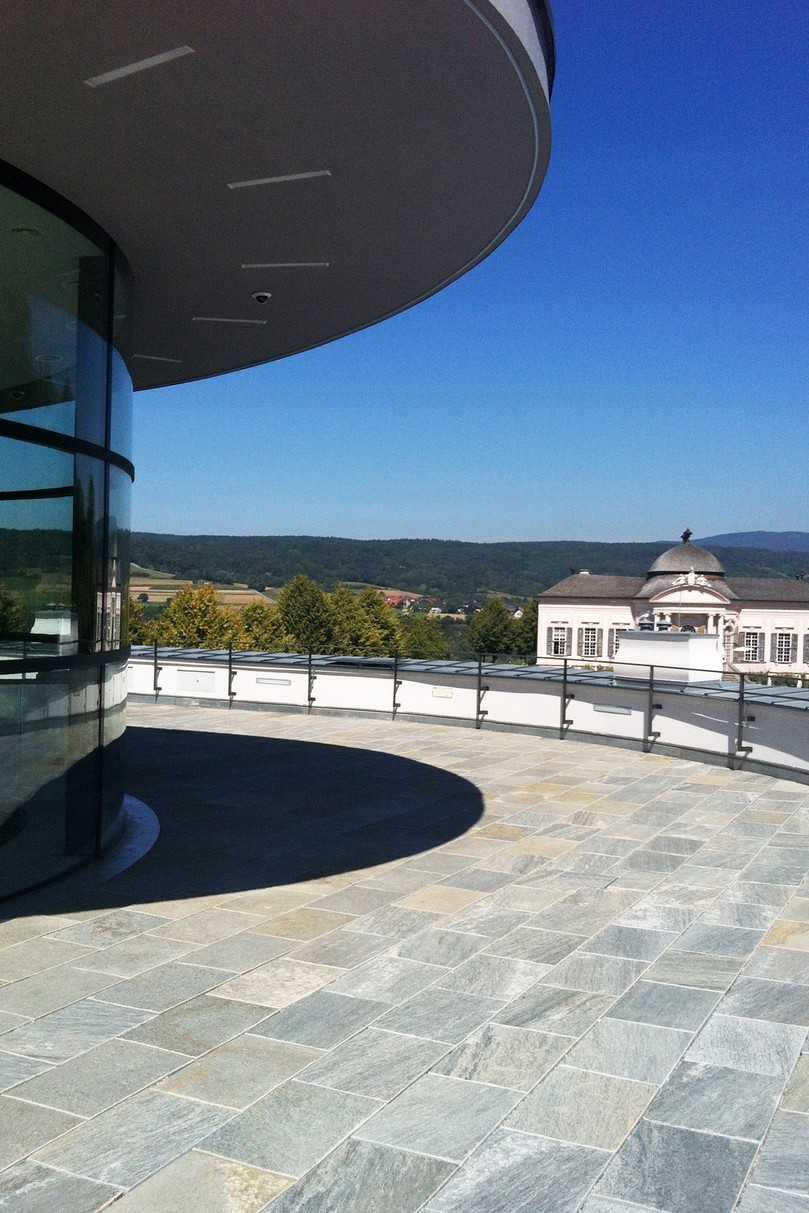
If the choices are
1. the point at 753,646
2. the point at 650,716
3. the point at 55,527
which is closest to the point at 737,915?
the point at 55,527

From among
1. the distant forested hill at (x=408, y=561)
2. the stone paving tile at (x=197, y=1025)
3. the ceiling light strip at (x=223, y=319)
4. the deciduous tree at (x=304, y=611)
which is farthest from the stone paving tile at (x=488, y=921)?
the distant forested hill at (x=408, y=561)

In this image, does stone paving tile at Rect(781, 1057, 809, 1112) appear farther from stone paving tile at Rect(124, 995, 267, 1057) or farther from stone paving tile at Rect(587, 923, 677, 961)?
stone paving tile at Rect(124, 995, 267, 1057)

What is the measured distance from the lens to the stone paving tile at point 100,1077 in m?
3.40

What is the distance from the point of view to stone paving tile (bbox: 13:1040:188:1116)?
3401 millimetres

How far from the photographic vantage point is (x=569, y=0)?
4828 millimetres

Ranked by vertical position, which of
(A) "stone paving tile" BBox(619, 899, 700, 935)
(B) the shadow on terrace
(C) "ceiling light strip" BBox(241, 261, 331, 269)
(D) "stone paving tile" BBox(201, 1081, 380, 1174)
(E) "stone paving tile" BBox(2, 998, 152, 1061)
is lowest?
(B) the shadow on terrace

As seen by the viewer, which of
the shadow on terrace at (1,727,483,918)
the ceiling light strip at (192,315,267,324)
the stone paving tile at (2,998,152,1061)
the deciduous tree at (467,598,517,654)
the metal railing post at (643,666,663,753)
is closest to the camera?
the stone paving tile at (2,998,152,1061)

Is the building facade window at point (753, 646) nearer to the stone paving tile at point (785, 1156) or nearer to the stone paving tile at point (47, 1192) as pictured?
the stone paving tile at point (785, 1156)

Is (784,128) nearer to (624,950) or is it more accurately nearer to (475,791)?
(475,791)

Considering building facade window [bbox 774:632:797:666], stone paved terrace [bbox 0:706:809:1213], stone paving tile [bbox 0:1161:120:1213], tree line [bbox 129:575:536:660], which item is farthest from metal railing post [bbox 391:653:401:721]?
building facade window [bbox 774:632:797:666]

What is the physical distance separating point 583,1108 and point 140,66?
4258mm

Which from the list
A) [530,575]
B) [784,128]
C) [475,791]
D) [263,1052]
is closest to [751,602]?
[530,575]

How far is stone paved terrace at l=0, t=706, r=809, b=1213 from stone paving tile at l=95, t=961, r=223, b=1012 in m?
0.02

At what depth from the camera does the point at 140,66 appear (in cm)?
415
